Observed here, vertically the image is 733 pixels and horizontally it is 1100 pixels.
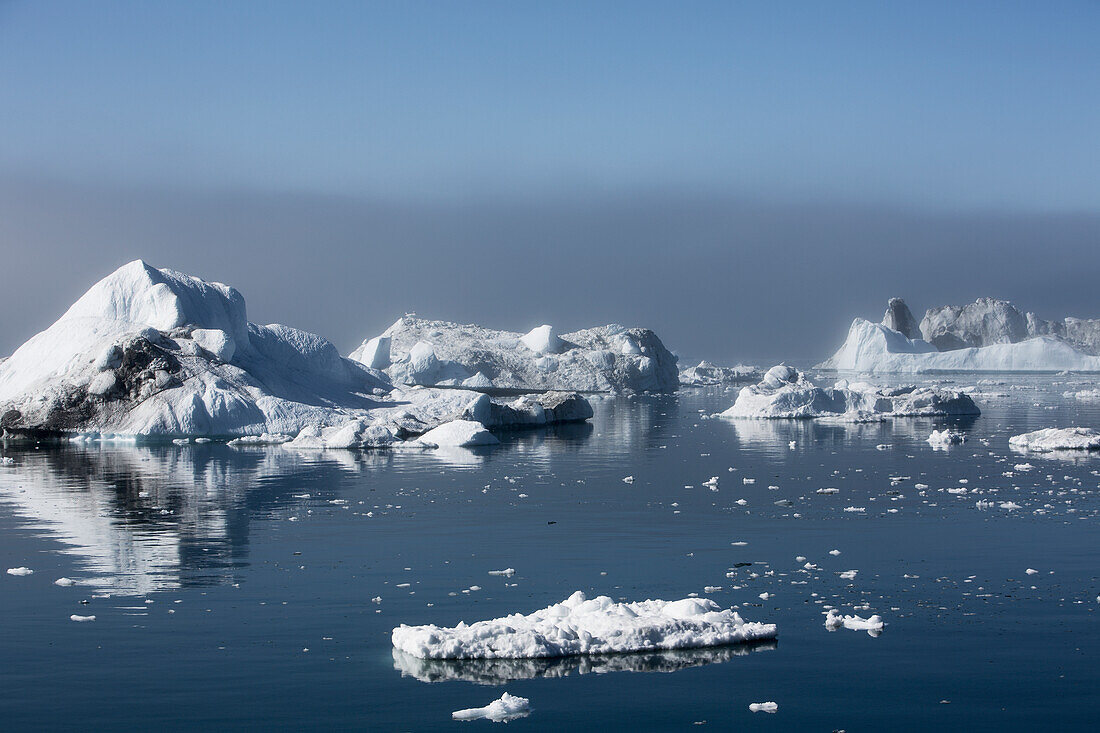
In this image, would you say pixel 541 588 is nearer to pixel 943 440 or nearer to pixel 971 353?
pixel 943 440

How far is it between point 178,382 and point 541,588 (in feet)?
71.2

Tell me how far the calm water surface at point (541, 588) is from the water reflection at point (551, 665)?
0.10 feet

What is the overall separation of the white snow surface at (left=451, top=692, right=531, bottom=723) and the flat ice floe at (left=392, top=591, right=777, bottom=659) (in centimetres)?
100

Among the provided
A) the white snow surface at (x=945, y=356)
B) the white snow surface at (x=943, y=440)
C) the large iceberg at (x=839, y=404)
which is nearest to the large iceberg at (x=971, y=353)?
the white snow surface at (x=945, y=356)

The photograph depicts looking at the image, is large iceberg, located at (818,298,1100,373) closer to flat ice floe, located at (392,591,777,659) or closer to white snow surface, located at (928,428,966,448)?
white snow surface, located at (928,428,966,448)

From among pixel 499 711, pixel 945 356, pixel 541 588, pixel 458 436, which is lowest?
pixel 499 711

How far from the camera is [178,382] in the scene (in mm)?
29562

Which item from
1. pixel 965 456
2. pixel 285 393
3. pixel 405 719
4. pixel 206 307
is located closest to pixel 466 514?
pixel 405 719

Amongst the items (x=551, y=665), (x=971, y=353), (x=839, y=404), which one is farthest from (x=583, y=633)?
(x=971, y=353)

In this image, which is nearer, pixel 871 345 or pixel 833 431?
pixel 833 431

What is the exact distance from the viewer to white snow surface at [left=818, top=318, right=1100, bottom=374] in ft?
322

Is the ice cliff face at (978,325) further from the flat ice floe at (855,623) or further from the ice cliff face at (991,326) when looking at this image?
the flat ice floe at (855,623)

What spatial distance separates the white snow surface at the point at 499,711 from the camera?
7.03 m

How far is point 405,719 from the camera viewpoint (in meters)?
7.02
